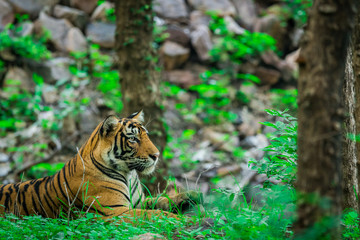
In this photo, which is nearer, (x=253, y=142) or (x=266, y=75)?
(x=253, y=142)

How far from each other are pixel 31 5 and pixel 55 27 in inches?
39.9

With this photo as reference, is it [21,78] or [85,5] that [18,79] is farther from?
[85,5]

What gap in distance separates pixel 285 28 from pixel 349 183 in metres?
10.3

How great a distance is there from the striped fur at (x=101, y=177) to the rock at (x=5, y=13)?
773cm

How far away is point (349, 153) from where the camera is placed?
2945mm

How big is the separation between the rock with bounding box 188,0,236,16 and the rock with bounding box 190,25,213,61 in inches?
50.5

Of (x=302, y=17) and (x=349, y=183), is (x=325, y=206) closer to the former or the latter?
(x=349, y=183)

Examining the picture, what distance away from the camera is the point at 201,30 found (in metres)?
11.5

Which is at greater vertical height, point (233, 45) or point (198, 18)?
point (198, 18)

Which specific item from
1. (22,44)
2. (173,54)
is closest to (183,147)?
(173,54)

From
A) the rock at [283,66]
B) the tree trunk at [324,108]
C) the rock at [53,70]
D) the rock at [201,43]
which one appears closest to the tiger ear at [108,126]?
the tree trunk at [324,108]

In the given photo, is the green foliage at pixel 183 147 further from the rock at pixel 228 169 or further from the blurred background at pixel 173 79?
the rock at pixel 228 169

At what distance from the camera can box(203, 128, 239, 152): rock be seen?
948 cm

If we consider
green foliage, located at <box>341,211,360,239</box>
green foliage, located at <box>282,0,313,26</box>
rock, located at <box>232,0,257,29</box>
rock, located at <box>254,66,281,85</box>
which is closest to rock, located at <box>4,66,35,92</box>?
rock, located at <box>254,66,281,85</box>
